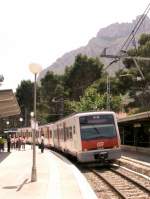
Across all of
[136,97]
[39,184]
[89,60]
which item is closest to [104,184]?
[39,184]

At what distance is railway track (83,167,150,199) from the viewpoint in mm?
16156

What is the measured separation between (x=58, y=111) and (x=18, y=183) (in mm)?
86309

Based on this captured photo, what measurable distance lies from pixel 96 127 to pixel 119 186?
8370 millimetres

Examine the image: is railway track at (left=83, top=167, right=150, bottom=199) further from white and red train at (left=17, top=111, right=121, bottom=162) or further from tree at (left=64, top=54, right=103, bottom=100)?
tree at (left=64, top=54, right=103, bottom=100)

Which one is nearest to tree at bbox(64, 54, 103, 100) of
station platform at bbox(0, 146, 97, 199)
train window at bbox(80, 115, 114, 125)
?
train window at bbox(80, 115, 114, 125)

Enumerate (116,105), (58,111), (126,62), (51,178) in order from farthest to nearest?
(58,111)
(126,62)
(116,105)
(51,178)

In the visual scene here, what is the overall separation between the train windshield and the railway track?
98.4 inches

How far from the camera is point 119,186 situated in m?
18.9

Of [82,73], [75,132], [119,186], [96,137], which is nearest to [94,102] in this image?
[82,73]

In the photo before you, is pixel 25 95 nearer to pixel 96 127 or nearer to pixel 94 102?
pixel 94 102

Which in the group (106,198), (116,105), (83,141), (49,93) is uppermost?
(49,93)

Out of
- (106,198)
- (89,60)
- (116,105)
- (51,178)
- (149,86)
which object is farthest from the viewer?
(89,60)

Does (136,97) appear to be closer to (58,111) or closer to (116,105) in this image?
(116,105)

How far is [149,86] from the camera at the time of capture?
2746 inches
